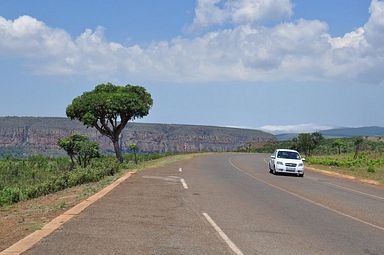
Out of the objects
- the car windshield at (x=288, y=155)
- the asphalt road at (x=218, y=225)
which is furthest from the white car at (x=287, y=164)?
the asphalt road at (x=218, y=225)

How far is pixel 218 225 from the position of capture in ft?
39.3

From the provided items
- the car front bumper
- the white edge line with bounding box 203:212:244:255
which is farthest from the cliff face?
the white edge line with bounding box 203:212:244:255

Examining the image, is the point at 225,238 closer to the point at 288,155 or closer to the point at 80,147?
the point at 288,155

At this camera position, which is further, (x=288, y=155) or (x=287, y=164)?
(x=288, y=155)

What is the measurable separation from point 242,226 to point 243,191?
8793mm

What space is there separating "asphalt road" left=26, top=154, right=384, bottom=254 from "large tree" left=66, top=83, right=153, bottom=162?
2676 cm

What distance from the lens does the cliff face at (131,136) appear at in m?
95.9

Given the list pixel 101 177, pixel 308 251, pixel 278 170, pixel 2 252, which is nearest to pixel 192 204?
pixel 308 251

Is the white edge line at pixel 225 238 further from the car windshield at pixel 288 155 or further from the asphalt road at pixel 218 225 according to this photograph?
the car windshield at pixel 288 155

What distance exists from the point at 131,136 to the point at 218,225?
104m

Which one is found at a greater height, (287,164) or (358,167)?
(287,164)

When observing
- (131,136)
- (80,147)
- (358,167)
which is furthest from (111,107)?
(131,136)

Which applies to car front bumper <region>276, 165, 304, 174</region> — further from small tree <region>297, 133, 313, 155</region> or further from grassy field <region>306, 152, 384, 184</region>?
small tree <region>297, 133, 313, 155</region>

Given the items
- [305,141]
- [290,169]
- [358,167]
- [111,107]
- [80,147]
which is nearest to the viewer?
[290,169]
